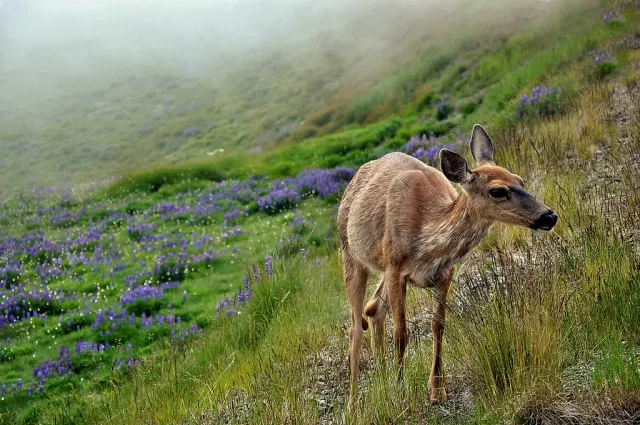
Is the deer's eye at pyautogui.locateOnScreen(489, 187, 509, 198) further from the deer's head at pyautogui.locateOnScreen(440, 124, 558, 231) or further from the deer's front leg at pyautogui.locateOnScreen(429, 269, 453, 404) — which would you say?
the deer's front leg at pyautogui.locateOnScreen(429, 269, 453, 404)

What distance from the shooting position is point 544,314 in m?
3.98

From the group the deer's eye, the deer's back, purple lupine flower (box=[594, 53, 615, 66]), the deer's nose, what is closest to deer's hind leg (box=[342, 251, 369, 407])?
the deer's back

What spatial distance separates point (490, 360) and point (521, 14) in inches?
918

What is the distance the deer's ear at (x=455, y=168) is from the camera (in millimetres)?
4027

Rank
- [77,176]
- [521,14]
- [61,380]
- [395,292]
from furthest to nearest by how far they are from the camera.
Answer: [77,176] < [521,14] < [61,380] < [395,292]

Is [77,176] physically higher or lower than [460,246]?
lower

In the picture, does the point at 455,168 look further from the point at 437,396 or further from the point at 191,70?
the point at 191,70

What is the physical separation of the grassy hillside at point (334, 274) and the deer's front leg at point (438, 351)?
9 centimetres

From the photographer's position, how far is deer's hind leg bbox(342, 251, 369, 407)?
5.05 m

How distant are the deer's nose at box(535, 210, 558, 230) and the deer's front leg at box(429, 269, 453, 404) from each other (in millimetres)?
843

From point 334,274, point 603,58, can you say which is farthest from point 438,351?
point 603,58

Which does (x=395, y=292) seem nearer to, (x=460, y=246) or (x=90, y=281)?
(x=460, y=246)

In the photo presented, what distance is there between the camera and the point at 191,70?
48094 mm

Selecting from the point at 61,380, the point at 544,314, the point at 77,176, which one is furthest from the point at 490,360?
the point at 77,176
